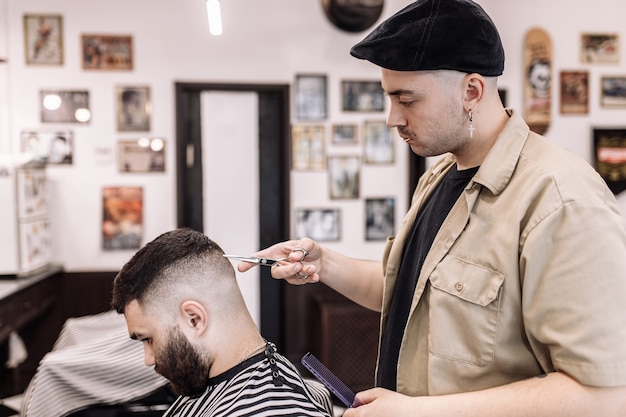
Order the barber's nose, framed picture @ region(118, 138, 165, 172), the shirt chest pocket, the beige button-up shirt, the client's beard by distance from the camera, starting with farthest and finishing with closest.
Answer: framed picture @ region(118, 138, 165, 172)
the client's beard
the barber's nose
the shirt chest pocket
the beige button-up shirt

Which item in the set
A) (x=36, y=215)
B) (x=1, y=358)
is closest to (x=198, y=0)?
(x=36, y=215)

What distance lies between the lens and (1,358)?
3.94 meters

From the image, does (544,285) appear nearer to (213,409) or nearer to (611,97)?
(213,409)

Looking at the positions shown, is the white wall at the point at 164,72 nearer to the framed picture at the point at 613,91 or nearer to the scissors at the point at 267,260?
the framed picture at the point at 613,91

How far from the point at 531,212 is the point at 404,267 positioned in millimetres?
439

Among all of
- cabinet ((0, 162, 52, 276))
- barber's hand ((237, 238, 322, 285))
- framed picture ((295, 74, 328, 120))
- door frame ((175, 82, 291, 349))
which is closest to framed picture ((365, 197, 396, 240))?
door frame ((175, 82, 291, 349))

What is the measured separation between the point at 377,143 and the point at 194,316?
312 cm

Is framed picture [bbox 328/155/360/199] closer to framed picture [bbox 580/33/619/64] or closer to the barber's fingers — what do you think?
framed picture [bbox 580/33/619/64]

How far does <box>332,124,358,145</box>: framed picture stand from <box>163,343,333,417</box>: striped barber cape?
9.66 ft

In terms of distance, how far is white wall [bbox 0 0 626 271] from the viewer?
4004 millimetres

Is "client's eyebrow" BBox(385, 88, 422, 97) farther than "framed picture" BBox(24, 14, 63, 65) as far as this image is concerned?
No

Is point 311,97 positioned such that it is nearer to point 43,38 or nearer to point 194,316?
point 43,38

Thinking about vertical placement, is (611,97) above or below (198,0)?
below

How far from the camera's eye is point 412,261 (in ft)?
4.71
